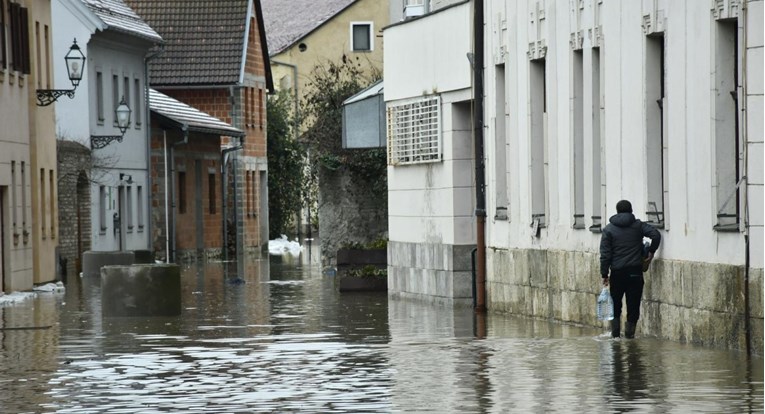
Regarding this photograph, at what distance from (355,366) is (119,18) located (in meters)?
40.3

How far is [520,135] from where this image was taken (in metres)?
28.4

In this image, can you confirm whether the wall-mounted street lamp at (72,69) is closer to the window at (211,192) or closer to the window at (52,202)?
the window at (52,202)

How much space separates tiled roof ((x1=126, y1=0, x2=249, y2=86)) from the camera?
7069 centimetres

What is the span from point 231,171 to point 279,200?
748 centimetres

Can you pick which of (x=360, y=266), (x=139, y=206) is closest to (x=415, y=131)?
(x=360, y=266)

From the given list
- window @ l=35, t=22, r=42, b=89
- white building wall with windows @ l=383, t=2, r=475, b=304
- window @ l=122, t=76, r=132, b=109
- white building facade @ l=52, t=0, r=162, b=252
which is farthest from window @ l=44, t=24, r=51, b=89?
window @ l=122, t=76, r=132, b=109

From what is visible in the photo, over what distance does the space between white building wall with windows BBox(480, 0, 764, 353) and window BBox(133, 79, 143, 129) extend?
30.9 metres

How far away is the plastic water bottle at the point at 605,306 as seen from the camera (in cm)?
2255

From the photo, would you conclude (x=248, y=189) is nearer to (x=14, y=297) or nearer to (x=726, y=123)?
(x=14, y=297)

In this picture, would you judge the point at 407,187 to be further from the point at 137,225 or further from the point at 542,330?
the point at 137,225

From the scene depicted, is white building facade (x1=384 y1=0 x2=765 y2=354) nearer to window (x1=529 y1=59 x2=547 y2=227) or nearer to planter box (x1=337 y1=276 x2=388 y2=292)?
window (x1=529 y1=59 x2=547 y2=227)

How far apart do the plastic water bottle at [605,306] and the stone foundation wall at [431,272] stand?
8661 mm

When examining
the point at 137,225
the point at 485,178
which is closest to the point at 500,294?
the point at 485,178

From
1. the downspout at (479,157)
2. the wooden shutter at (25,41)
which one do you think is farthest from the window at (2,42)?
the downspout at (479,157)
